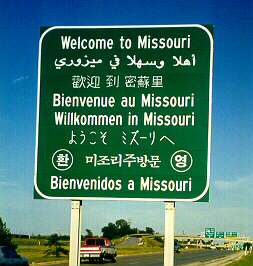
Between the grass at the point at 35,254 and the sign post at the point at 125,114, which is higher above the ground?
the sign post at the point at 125,114

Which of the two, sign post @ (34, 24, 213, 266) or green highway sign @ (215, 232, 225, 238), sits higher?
sign post @ (34, 24, 213, 266)

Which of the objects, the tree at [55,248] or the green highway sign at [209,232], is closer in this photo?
the tree at [55,248]

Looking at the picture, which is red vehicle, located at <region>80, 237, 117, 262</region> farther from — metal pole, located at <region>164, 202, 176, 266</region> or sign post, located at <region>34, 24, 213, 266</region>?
metal pole, located at <region>164, 202, 176, 266</region>

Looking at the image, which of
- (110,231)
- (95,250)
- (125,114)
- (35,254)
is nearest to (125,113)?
(125,114)

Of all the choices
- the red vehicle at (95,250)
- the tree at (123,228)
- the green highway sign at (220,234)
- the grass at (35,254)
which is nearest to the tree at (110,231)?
the tree at (123,228)

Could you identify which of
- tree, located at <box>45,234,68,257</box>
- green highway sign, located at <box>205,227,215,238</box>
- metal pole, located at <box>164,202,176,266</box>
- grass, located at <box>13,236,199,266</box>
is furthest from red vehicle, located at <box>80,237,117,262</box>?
green highway sign, located at <box>205,227,215,238</box>

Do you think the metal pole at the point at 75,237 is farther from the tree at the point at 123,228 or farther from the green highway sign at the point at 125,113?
the tree at the point at 123,228

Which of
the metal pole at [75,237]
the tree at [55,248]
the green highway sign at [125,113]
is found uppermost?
the green highway sign at [125,113]

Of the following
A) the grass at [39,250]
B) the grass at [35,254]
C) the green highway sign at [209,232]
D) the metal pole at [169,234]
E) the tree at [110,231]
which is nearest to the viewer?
the metal pole at [169,234]

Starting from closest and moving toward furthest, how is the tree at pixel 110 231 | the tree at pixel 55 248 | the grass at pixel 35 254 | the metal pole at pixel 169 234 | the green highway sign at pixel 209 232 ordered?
the metal pole at pixel 169 234 → the grass at pixel 35 254 → the tree at pixel 55 248 → the green highway sign at pixel 209 232 → the tree at pixel 110 231

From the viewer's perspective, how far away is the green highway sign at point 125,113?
795 cm

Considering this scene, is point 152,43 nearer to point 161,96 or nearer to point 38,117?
point 161,96

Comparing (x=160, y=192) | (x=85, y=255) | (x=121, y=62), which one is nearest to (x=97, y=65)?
(x=121, y=62)

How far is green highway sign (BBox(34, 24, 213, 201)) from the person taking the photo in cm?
795
